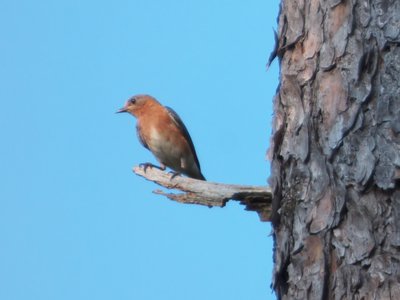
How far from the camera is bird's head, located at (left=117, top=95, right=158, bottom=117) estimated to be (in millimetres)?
12843

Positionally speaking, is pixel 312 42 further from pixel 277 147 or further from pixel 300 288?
pixel 300 288

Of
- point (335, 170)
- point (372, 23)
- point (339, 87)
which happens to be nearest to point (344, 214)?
point (335, 170)

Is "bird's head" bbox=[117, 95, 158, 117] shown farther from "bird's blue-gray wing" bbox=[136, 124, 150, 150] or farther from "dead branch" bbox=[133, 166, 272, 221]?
"dead branch" bbox=[133, 166, 272, 221]

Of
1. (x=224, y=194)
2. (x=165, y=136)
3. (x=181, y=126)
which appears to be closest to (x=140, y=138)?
(x=165, y=136)

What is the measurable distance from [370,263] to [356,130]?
676 millimetres

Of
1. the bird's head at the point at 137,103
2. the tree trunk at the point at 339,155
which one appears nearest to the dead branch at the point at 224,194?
the tree trunk at the point at 339,155

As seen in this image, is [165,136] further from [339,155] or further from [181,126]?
[339,155]

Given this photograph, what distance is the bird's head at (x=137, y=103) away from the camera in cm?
1284

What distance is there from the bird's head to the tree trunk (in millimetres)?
7861

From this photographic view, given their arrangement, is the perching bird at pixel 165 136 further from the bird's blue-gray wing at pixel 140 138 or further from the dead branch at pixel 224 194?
the dead branch at pixel 224 194

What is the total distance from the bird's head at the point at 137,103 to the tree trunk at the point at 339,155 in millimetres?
7861

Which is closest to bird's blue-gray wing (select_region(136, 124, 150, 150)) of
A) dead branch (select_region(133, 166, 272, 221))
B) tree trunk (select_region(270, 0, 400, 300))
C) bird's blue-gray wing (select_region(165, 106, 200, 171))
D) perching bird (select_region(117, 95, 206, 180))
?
perching bird (select_region(117, 95, 206, 180))

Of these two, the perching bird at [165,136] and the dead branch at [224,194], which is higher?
the perching bird at [165,136]

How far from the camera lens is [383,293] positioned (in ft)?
13.8
